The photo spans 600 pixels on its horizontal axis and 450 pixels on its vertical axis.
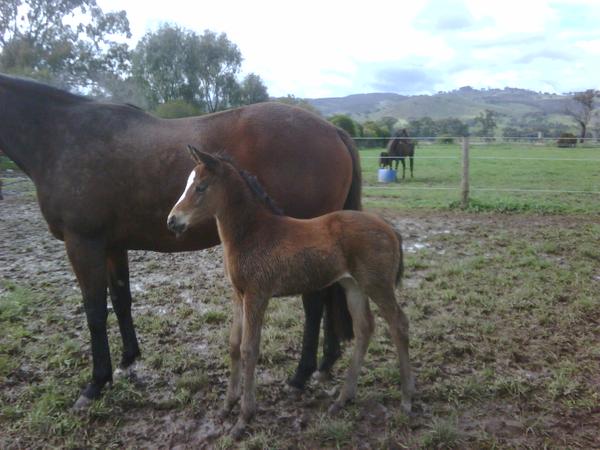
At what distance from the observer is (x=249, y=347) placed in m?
2.58

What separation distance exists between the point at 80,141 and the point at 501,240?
5780 mm

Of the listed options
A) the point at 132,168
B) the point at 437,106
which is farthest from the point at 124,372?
the point at 437,106

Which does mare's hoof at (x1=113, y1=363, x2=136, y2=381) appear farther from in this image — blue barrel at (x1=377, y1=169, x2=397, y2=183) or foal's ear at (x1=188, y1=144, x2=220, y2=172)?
blue barrel at (x1=377, y1=169, x2=397, y2=183)

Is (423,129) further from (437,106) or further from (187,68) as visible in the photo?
(437,106)

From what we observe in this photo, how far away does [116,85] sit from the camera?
27641mm

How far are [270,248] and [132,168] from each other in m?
1.08

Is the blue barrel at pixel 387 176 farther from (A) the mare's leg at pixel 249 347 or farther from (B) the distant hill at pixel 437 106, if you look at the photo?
(B) the distant hill at pixel 437 106

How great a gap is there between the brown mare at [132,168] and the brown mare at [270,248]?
1.24 feet

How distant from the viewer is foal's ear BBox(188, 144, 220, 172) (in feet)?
8.00

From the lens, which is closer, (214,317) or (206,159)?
(206,159)

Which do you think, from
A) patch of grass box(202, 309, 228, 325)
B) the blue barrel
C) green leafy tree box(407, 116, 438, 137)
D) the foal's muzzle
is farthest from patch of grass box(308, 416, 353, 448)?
green leafy tree box(407, 116, 438, 137)

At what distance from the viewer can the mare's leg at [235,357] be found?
9.02 ft

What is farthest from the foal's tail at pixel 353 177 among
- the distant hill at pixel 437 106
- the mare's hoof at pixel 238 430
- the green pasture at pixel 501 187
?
the distant hill at pixel 437 106

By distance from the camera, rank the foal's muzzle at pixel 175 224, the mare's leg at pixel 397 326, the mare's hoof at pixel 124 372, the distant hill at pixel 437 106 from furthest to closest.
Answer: the distant hill at pixel 437 106, the mare's hoof at pixel 124 372, the mare's leg at pixel 397 326, the foal's muzzle at pixel 175 224
